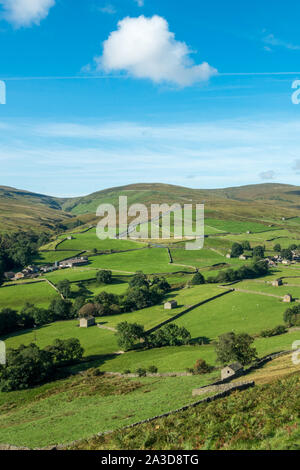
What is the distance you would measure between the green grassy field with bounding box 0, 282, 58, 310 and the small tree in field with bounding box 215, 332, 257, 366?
57.2m

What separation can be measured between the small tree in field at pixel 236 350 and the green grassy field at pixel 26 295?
5722 centimetres

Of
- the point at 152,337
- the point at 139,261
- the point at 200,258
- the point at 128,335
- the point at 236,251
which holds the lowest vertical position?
the point at 152,337

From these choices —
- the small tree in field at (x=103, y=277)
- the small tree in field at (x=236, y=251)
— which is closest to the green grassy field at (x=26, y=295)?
the small tree in field at (x=103, y=277)

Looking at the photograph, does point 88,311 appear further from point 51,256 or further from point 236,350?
point 51,256

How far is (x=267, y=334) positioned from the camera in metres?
58.6

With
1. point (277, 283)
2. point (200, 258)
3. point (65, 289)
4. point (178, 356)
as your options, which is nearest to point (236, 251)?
point (200, 258)

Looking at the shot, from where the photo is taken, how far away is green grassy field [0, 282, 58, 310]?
8838 cm

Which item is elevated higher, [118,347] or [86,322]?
[86,322]

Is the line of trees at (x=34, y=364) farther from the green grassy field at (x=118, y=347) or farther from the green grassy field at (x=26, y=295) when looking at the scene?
the green grassy field at (x=26, y=295)

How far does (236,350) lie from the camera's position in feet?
147

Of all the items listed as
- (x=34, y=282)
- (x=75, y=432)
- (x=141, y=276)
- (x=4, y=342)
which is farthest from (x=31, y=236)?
(x=75, y=432)

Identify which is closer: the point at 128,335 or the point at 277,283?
the point at 128,335

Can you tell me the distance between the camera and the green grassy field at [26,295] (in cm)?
8838

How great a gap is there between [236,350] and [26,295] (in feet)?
223
